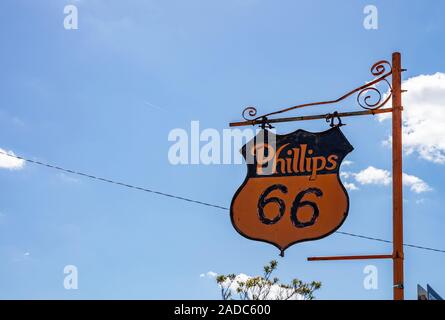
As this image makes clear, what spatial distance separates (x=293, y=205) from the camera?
7.88m

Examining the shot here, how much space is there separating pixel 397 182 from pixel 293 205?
1266 mm

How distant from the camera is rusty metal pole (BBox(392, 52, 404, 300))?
290 inches

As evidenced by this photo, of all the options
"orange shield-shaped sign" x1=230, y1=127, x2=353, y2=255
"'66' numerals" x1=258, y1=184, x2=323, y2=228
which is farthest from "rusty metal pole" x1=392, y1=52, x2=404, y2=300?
"'66' numerals" x1=258, y1=184, x2=323, y2=228

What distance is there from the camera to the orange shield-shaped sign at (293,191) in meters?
7.74

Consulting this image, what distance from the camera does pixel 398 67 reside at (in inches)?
324

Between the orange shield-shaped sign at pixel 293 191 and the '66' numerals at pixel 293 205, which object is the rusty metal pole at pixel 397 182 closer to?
the orange shield-shaped sign at pixel 293 191

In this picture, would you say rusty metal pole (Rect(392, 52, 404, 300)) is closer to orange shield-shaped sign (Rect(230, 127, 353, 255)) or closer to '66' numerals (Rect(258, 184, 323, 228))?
orange shield-shaped sign (Rect(230, 127, 353, 255))

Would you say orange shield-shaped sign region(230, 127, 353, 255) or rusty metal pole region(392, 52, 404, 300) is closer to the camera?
rusty metal pole region(392, 52, 404, 300)

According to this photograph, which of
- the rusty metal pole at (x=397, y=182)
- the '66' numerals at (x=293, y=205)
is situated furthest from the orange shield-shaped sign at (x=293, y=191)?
the rusty metal pole at (x=397, y=182)

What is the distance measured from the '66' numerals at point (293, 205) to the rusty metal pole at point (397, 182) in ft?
2.95

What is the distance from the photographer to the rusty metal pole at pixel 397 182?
737cm

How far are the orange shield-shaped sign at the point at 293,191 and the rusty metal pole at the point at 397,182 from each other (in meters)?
0.56

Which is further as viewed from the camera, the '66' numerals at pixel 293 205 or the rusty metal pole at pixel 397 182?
the '66' numerals at pixel 293 205
